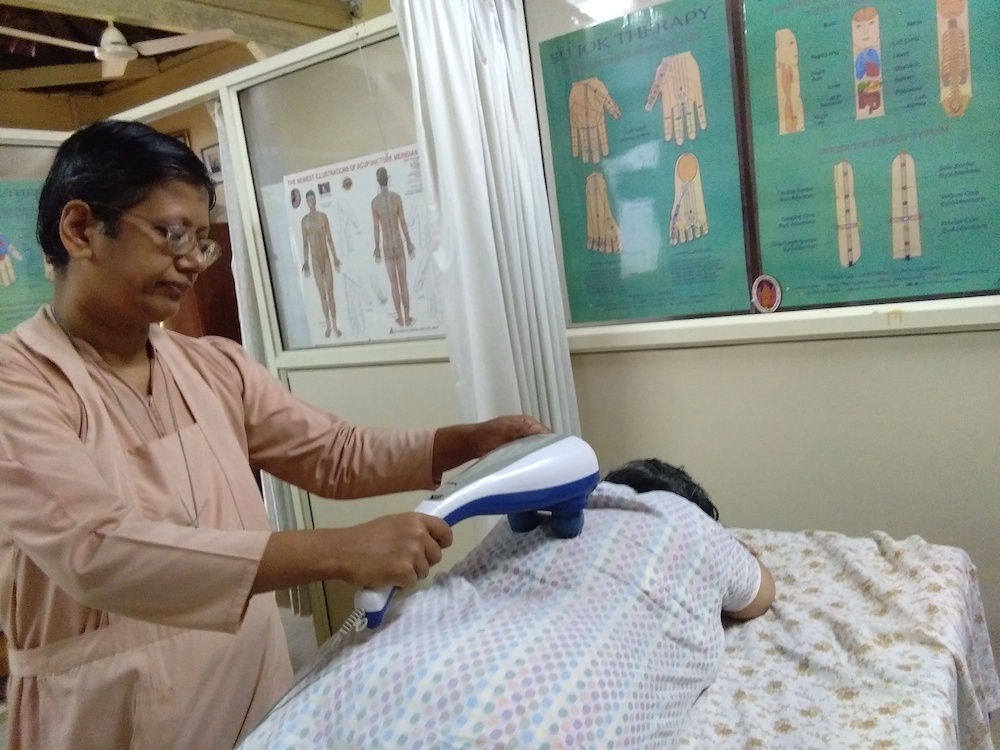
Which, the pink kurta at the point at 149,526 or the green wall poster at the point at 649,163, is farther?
the green wall poster at the point at 649,163

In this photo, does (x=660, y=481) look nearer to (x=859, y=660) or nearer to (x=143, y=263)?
(x=859, y=660)

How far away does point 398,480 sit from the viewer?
3.88 ft

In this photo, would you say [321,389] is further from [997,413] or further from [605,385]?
[997,413]

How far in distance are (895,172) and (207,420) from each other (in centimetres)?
142

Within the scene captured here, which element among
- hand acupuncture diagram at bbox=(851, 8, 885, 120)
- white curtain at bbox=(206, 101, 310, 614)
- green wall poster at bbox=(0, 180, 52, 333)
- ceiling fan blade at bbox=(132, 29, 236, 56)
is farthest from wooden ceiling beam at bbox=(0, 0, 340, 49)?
hand acupuncture diagram at bbox=(851, 8, 885, 120)

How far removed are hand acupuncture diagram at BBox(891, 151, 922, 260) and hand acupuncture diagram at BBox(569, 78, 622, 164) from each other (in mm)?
632

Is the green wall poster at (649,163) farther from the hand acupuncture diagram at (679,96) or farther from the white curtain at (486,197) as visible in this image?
the white curtain at (486,197)

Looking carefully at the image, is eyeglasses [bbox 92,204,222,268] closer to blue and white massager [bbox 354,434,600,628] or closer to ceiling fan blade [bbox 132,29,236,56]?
blue and white massager [bbox 354,434,600,628]

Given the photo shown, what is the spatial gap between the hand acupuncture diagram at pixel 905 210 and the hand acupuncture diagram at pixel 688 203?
40 cm

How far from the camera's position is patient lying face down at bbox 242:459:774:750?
2.21 feet

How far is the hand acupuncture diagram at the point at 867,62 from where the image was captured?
1.49 meters

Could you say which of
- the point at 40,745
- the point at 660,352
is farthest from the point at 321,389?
the point at 40,745

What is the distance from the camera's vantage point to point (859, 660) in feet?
3.18

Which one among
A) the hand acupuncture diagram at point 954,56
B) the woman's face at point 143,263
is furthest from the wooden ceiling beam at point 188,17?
the hand acupuncture diagram at point 954,56
